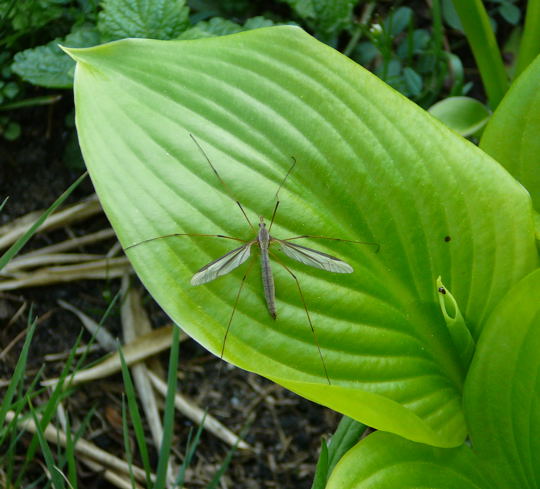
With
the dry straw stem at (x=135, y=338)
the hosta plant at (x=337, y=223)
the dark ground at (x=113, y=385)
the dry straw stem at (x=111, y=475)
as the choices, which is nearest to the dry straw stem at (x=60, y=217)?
the dark ground at (x=113, y=385)

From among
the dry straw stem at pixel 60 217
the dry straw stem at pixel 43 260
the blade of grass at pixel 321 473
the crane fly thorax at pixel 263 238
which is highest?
the crane fly thorax at pixel 263 238

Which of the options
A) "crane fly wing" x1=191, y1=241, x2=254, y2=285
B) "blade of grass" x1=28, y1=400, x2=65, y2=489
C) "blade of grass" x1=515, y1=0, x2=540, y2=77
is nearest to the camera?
"crane fly wing" x1=191, y1=241, x2=254, y2=285

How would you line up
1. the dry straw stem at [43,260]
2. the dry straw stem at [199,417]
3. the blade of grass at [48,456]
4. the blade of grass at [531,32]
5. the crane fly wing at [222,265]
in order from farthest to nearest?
the dry straw stem at [43,260], the dry straw stem at [199,417], the blade of grass at [531,32], the blade of grass at [48,456], the crane fly wing at [222,265]

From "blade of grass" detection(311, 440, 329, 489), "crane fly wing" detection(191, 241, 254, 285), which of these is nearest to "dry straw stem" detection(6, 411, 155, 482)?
"blade of grass" detection(311, 440, 329, 489)

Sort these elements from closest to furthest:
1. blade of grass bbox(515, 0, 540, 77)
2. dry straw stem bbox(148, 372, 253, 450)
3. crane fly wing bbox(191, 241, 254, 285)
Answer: crane fly wing bbox(191, 241, 254, 285)
blade of grass bbox(515, 0, 540, 77)
dry straw stem bbox(148, 372, 253, 450)

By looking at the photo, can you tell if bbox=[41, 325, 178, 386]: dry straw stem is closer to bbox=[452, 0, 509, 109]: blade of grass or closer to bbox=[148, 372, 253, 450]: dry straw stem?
bbox=[148, 372, 253, 450]: dry straw stem

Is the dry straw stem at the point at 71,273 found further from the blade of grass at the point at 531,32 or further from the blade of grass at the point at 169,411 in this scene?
the blade of grass at the point at 531,32

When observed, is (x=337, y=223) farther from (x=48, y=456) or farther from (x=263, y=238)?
(x=48, y=456)
